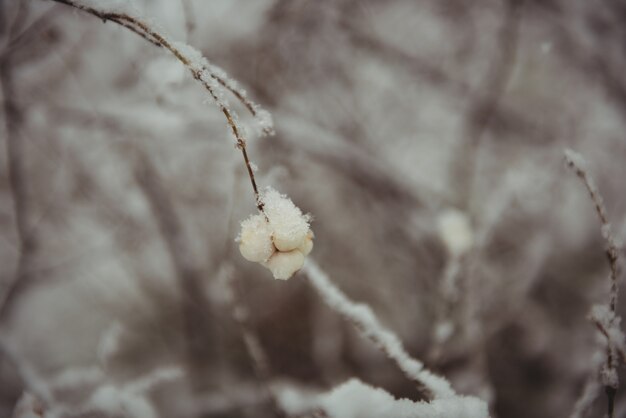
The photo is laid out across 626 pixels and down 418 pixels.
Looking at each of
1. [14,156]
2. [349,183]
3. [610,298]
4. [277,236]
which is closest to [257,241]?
[277,236]

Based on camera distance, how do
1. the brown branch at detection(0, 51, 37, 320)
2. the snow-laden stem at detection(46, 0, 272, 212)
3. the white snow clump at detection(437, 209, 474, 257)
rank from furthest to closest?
1. the brown branch at detection(0, 51, 37, 320)
2. the white snow clump at detection(437, 209, 474, 257)
3. the snow-laden stem at detection(46, 0, 272, 212)

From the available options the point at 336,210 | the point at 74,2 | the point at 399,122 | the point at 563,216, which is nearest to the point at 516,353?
the point at 563,216

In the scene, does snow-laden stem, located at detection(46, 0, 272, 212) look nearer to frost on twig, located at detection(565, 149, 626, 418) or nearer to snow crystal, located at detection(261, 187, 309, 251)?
snow crystal, located at detection(261, 187, 309, 251)

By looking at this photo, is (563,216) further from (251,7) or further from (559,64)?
A: (251,7)

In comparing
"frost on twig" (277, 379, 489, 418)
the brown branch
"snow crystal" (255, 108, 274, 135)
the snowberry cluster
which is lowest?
"frost on twig" (277, 379, 489, 418)

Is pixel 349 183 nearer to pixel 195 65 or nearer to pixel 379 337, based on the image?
pixel 379 337

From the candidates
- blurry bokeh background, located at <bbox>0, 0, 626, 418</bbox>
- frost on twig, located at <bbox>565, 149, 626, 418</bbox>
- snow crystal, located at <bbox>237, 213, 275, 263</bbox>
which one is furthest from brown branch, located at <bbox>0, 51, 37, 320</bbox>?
frost on twig, located at <bbox>565, 149, 626, 418</bbox>

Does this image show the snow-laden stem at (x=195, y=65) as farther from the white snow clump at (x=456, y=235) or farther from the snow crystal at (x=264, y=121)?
the white snow clump at (x=456, y=235)
